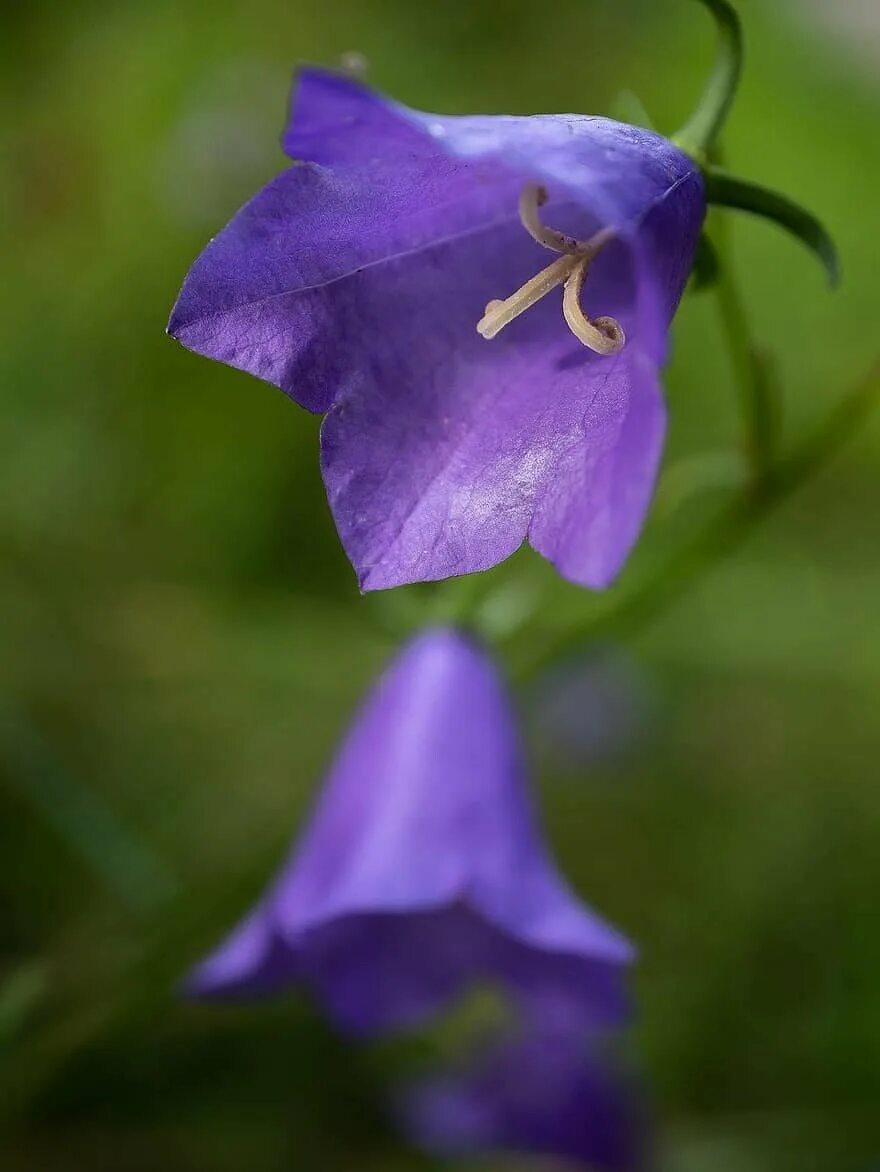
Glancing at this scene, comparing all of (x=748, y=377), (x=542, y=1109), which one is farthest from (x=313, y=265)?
(x=542, y=1109)

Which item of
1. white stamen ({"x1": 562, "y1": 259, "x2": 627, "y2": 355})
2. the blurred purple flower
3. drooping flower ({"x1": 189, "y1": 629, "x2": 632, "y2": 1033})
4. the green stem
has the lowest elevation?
the blurred purple flower

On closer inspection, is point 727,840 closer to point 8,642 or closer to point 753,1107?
point 753,1107

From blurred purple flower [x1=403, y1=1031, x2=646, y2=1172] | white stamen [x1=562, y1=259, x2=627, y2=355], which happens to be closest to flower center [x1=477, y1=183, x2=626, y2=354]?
white stamen [x1=562, y1=259, x2=627, y2=355]

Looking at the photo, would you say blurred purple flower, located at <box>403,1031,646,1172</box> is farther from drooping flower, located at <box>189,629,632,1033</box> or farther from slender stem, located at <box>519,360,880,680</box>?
slender stem, located at <box>519,360,880,680</box>

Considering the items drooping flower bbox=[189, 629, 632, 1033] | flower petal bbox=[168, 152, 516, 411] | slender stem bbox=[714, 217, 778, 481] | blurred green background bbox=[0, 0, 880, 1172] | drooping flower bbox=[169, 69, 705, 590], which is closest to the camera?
drooping flower bbox=[169, 69, 705, 590]

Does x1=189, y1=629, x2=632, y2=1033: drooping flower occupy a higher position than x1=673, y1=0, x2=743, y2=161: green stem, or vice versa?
x1=673, y1=0, x2=743, y2=161: green stem

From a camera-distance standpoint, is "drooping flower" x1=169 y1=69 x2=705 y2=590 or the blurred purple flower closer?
"drooping flower" x1=169 y1=69 x2=705 y2=590

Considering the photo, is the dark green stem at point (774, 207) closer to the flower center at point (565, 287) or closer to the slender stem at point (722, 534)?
the flower center at point (565, 287)
